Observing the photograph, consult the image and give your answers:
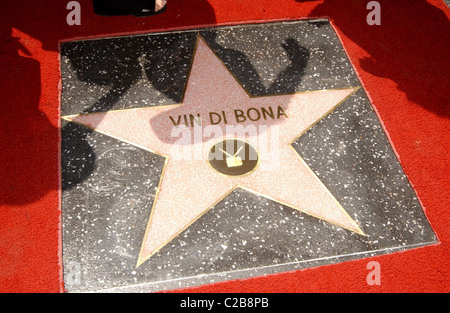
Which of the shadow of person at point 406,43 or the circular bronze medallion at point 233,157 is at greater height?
the shadow of person at point 406,43

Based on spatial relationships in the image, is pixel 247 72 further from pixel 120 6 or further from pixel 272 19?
pixel 120 6

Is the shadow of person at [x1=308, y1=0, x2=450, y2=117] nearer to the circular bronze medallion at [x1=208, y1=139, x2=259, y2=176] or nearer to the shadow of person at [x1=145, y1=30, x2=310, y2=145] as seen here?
the shadow of person at [x1=145, y1=30, x2=310, y2=145]

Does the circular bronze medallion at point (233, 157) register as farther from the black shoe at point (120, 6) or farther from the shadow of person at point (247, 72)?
the black shoe at point (120, 6)

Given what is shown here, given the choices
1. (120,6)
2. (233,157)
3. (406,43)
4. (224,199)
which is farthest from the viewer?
(406,43)

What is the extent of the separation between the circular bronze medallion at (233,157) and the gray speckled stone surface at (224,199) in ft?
0.55

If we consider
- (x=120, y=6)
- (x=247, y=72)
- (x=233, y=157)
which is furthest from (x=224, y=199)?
(x=120, y=6)

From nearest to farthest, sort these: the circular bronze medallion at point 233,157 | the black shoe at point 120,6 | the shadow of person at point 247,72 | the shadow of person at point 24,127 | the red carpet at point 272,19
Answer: the red carpet at point 272,19
the shadow of person at point 24,127
the circular bronze medallion at point 233,157
the shadow of person at point 247,72
the black shoe at point 120,6

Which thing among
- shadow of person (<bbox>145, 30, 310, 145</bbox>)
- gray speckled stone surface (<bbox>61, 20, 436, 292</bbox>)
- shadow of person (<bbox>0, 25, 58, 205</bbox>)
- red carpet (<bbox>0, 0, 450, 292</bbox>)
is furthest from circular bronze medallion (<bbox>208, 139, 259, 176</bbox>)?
shadow of person (<bbox>0, 25, 58, 205</bbox>)

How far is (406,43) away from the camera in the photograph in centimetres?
324

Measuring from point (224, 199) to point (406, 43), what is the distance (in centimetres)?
214

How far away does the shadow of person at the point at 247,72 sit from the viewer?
8.91 feet

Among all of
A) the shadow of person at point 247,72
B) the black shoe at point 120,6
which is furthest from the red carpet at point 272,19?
the shadow of person at point 247,72

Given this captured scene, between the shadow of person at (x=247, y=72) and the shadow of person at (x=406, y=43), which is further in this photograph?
the shadow of person at (x=406, y=43)
